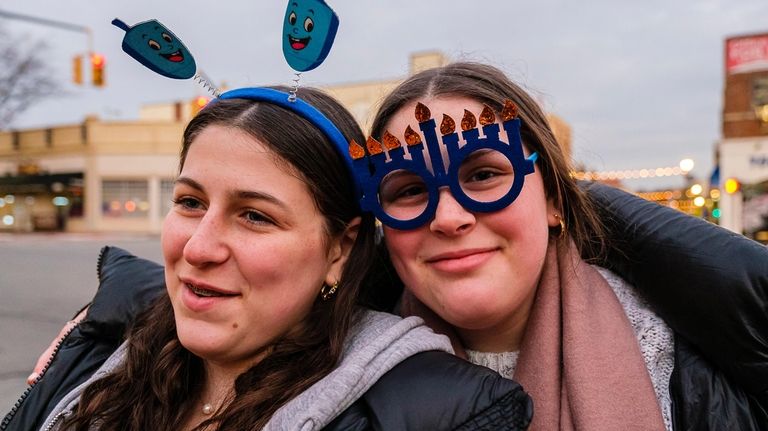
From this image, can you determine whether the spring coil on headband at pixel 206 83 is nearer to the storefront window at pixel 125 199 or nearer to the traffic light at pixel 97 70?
the traffic light at pixel 97 70

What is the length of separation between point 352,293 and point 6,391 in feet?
10.4

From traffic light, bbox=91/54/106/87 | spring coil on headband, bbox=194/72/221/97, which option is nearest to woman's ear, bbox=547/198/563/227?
spring coil on headband, bbox=194/72/221/97

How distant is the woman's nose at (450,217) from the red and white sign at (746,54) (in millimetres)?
21865

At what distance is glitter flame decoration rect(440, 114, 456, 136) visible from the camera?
170 centimetres

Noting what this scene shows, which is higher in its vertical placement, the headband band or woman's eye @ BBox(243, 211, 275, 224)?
the headband band

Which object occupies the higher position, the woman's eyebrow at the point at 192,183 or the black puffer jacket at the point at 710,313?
the woman's eyebrow at the point at 192,183

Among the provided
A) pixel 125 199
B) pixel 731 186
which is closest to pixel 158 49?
pixel 731 186

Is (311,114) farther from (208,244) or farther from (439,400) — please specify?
(439,400)

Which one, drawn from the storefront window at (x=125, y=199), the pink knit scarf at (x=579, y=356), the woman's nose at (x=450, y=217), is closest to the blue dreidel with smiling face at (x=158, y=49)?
the woman's nose at (x=450, y=217)

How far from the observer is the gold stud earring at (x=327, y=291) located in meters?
1.83

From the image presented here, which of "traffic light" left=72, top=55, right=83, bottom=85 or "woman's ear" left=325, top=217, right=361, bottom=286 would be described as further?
"traffic light" left=72, top=55, right=83, bottom=85

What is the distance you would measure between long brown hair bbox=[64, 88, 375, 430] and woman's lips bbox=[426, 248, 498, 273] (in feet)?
1.00

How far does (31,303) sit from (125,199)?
24089mm

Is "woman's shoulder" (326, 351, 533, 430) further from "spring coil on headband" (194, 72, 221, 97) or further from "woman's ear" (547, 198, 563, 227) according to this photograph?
"spring coil on headband" (194, 72, 221, 97)
